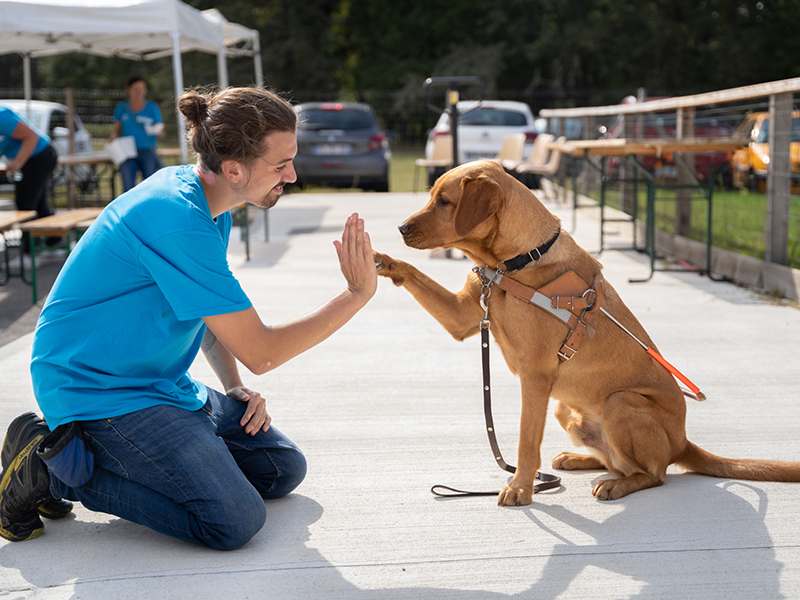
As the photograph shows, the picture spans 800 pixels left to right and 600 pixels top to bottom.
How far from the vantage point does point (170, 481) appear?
2.38 m

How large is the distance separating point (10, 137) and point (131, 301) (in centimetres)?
611

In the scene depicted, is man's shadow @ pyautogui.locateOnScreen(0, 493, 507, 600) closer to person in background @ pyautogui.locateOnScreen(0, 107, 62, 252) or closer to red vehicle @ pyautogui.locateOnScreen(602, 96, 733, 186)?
person in background @ pyautogui.locateOnScreen(0, 107, 62, 252)

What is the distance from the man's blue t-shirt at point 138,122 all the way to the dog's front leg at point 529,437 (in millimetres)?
8627

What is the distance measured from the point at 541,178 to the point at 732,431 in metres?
13.0

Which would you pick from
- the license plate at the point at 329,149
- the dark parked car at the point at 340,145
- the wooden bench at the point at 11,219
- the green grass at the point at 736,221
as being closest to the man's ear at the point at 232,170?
the wooden bench at the point at 11,219

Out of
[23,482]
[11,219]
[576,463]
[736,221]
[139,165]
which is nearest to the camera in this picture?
[23,482]

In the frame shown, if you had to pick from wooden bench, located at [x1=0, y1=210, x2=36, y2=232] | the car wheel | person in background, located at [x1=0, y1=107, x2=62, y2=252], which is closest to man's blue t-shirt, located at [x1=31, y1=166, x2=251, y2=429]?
wooden bench, located at [x1=0, y1=210, x2=36, y2=232]

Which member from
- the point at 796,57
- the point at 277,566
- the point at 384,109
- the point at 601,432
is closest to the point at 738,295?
the point at 601,432

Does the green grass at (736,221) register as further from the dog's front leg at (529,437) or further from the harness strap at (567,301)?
the dog's front leg at (529,437)

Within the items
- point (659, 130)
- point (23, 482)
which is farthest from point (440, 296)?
point (659, 130)

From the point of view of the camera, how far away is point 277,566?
2.35 meters

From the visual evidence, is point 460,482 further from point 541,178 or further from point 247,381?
point 541,178

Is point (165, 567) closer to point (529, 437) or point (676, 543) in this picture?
point (529, 437)

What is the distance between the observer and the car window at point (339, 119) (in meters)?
14.2
